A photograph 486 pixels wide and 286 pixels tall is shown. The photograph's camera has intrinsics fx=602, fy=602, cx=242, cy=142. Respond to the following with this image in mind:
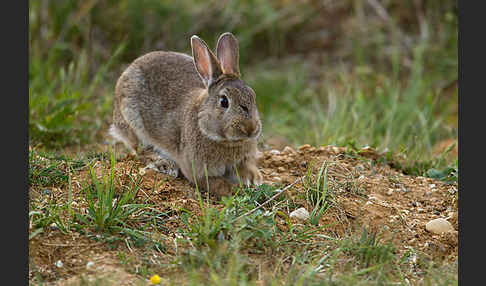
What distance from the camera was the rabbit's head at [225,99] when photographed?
4457 mm

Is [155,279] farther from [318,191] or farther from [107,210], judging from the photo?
[318,191]

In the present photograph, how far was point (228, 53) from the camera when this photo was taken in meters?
4.90

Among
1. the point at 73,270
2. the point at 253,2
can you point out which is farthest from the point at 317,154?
the point at 253,2

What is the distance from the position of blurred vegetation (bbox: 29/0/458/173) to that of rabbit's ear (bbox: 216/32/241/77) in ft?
4.79

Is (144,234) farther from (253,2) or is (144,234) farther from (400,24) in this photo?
(400,24)

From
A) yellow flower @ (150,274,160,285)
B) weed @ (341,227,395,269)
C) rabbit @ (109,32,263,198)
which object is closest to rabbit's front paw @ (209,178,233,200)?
rabbit @ (109,32,263,198)

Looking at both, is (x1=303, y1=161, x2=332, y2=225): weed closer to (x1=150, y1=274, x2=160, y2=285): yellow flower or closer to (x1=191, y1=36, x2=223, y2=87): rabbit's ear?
(x1=191, y1=36, x2=223, y2=87): rabbit's ear

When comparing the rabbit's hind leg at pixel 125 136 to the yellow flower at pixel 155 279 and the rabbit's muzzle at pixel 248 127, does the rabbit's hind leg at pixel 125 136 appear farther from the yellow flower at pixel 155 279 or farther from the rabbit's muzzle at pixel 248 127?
the yellow flower at pixel 155 279

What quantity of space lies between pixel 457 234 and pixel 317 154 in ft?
4.71

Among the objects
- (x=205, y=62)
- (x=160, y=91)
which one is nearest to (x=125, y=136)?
(x=160, y=91)

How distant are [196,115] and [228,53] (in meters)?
0.57

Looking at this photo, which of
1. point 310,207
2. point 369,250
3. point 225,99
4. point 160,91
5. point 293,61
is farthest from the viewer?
point 293,61

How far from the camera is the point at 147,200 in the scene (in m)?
4.30

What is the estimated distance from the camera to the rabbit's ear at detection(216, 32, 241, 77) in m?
4.88
